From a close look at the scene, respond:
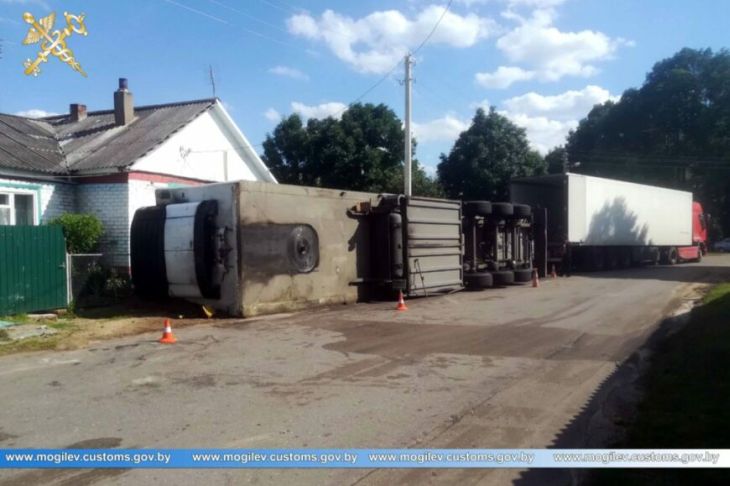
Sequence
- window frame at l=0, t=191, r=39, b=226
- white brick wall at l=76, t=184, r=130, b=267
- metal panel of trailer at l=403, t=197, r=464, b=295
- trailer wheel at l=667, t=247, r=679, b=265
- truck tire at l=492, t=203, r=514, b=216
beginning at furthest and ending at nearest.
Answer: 1. trailer wheel at l=667, t=247, r=679, b=265
2. truck tire at l=492, t=203, r=514, b=216
3. white brick wall at l=76, t=184, r=130, b=267
4. window frame at l=0, t=191, r=39, b=226
5. metal panel of trailer at l=403, t=197, r=464, b=295

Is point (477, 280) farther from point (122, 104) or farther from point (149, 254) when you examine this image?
point (122, 104)

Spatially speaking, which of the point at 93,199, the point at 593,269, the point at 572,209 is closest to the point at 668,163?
the point at 593,269

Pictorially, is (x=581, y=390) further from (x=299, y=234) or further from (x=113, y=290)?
(x=113, y=290)

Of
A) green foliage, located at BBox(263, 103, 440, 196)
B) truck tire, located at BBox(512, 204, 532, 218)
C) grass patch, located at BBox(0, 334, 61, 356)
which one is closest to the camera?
grass patch, located at BBox(0, 334, 61, 356)

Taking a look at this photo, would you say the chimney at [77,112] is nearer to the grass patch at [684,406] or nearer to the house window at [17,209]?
the house window at [17,209]

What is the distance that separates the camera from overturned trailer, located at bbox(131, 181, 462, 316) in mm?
12070

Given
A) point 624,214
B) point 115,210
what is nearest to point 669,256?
point 624,214

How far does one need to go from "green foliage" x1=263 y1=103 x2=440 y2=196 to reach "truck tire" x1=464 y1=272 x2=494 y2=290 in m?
17.8

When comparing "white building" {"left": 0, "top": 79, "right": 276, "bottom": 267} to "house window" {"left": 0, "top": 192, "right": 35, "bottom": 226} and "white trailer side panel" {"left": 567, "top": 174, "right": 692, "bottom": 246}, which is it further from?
"white trailer side panel" {"left": 567, "top": 174, "right": 692, "bottom": 246}

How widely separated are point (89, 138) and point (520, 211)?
1464 centimetres

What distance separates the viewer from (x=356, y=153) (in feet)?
121

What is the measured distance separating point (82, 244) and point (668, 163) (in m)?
47.5

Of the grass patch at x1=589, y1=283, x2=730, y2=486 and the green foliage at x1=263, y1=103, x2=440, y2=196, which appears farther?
the green foliage at x1=263, y1=103, x2=440, y2=196

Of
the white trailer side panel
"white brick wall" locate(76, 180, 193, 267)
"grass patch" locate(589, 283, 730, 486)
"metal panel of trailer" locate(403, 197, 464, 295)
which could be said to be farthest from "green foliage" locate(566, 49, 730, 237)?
"grass patch" locate(589, 283, 730, 486)
